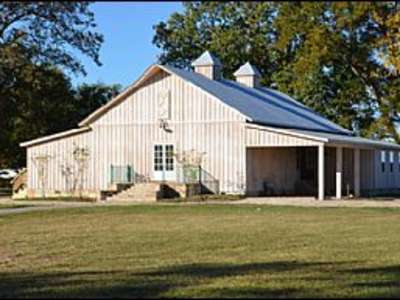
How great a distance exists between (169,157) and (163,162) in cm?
36

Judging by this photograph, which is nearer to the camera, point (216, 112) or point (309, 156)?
point (216, 112)

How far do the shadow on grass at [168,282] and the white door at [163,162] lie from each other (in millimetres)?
26472

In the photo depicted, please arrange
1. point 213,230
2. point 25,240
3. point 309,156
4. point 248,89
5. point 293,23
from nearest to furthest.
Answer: point 293,23, point 25,240, point 213,230, point 309,156, point 248,89

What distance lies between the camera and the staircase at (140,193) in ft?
129

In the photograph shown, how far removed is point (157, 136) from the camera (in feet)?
137

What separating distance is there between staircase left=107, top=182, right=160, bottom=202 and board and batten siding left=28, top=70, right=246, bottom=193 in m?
1.52

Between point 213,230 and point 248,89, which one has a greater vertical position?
point 248,89

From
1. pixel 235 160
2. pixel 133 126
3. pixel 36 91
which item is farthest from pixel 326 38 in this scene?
pixel 36 91

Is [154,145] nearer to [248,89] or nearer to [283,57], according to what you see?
[248,89]

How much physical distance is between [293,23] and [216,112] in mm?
32341

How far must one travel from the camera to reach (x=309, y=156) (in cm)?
4544

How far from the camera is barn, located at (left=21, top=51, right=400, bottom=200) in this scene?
3981 cm

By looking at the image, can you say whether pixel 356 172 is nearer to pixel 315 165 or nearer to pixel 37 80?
pixel 315 165

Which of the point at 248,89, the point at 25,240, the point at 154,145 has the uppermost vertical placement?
the point at 248,89
